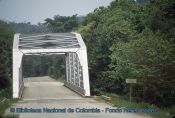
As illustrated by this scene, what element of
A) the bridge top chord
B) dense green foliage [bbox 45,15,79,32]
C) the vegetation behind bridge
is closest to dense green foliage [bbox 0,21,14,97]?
the vegetation behind bridge

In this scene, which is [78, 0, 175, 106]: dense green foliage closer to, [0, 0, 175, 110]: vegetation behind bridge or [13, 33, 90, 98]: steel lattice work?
[0, 0, 175, 110]: vegetation behind bridge

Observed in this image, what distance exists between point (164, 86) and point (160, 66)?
141 centimetres

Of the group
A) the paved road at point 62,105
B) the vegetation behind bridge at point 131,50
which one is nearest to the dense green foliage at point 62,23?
the vegetation behind bridge at point 131,50

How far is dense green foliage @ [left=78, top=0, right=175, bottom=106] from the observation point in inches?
1195

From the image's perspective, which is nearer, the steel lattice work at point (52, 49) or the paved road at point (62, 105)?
the paved road at point (62, 105)

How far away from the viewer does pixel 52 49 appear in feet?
147

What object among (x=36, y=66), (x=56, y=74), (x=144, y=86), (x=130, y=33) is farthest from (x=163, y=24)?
(x=36, y=66)

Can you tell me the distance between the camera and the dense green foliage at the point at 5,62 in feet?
141

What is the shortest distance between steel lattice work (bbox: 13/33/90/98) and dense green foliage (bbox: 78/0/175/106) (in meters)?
2.44

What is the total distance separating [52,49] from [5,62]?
22.8 ft

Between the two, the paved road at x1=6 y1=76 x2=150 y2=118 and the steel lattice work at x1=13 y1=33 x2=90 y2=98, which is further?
the steel lattice work at x1=13 y1=33 x2=90 y2=98

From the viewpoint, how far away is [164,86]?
3017 cm

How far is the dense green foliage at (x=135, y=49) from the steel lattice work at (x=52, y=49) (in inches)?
96.2

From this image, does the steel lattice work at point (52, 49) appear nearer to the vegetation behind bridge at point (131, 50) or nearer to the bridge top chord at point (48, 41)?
the bridge top chord at point (48, 41)
